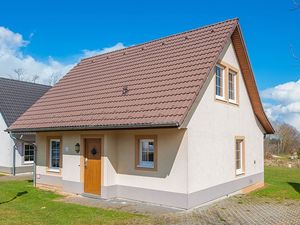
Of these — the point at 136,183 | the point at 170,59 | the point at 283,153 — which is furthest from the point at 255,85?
the point at 283,153

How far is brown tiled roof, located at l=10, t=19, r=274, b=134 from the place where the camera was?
38.2ft

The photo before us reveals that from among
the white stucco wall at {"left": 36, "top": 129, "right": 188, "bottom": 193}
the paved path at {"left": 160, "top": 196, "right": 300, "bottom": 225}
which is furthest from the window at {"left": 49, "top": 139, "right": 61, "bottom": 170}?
the paved path at {"left": 160, "top": 196, "right": 300, "bottom": 225}

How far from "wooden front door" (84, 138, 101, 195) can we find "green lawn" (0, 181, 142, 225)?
54.3 inches

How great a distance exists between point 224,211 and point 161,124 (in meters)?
3.59

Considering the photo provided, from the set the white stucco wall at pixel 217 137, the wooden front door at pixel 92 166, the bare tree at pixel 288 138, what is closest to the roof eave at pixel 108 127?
the wooden front door at pixel 92 166

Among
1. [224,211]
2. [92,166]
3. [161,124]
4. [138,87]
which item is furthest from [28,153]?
[224,211]

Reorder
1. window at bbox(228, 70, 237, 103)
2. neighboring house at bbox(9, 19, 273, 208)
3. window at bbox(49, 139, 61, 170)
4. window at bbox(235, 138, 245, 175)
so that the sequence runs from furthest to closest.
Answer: window at bbox(49, 139, 61, 170)
window at bbox(235, 138, 245, 175)
window at bbox(228, 70, 237, 103)
neighboring house at bbox(9, 19, 273, 208)

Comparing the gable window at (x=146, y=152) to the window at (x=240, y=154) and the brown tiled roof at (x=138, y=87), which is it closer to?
the brown tiled roof at (x=138, y=87)

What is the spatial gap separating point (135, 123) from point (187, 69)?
3.14m

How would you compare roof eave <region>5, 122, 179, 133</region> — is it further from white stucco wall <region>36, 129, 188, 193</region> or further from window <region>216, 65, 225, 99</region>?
window <region>216, 65, 225, 99</region>

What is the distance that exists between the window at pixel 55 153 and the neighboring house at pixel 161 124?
0.05m

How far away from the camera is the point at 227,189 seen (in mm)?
13617

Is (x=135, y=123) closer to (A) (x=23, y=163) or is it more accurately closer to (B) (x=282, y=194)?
(B) (x=282, y=194)

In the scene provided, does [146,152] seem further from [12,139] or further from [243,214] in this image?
[12,139]
